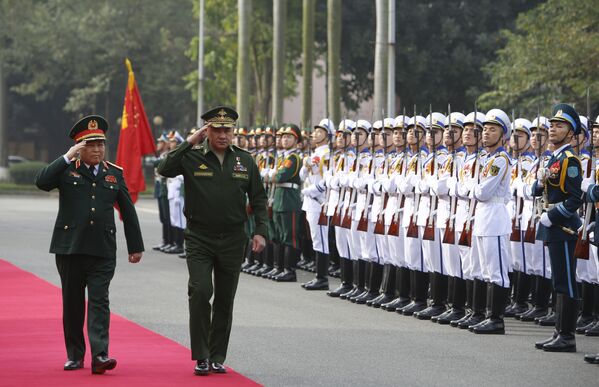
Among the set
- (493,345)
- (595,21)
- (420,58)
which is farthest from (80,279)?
(420,58)

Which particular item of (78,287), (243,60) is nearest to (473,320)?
(78,287)

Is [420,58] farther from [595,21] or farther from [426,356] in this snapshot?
[426,356]

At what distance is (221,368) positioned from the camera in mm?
10836

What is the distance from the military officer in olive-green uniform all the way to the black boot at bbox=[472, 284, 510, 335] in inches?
220

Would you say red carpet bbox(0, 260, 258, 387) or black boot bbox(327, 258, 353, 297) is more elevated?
black boot bbox(327, 258, 353, 297)

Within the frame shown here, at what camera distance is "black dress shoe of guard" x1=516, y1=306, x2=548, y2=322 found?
1490 cm

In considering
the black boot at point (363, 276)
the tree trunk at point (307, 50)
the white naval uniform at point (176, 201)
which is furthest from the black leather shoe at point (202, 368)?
the tree trunk at point (307, 50)

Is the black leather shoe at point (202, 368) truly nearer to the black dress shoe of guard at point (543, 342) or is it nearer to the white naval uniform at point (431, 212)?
the black dress shoe of guard at point (543, 342)

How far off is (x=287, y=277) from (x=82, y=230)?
8537 mm

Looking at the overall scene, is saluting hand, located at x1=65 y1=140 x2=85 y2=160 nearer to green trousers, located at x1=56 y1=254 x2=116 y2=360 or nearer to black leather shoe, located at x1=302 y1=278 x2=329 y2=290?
green trousers, located at x1=56 y1=254 x2=116 y2=360

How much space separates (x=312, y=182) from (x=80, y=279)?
7511mm

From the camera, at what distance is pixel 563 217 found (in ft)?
40.2

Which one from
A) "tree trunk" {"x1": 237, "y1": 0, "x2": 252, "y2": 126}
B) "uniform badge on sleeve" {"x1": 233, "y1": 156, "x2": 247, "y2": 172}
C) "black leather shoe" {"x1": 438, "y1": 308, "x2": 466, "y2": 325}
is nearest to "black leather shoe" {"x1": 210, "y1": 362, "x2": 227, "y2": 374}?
"uniform badge on sleeve" {"x1": 233, "y1": 156, "x2": 247, "y2": 172}

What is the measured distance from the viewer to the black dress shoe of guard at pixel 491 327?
1359 cm
